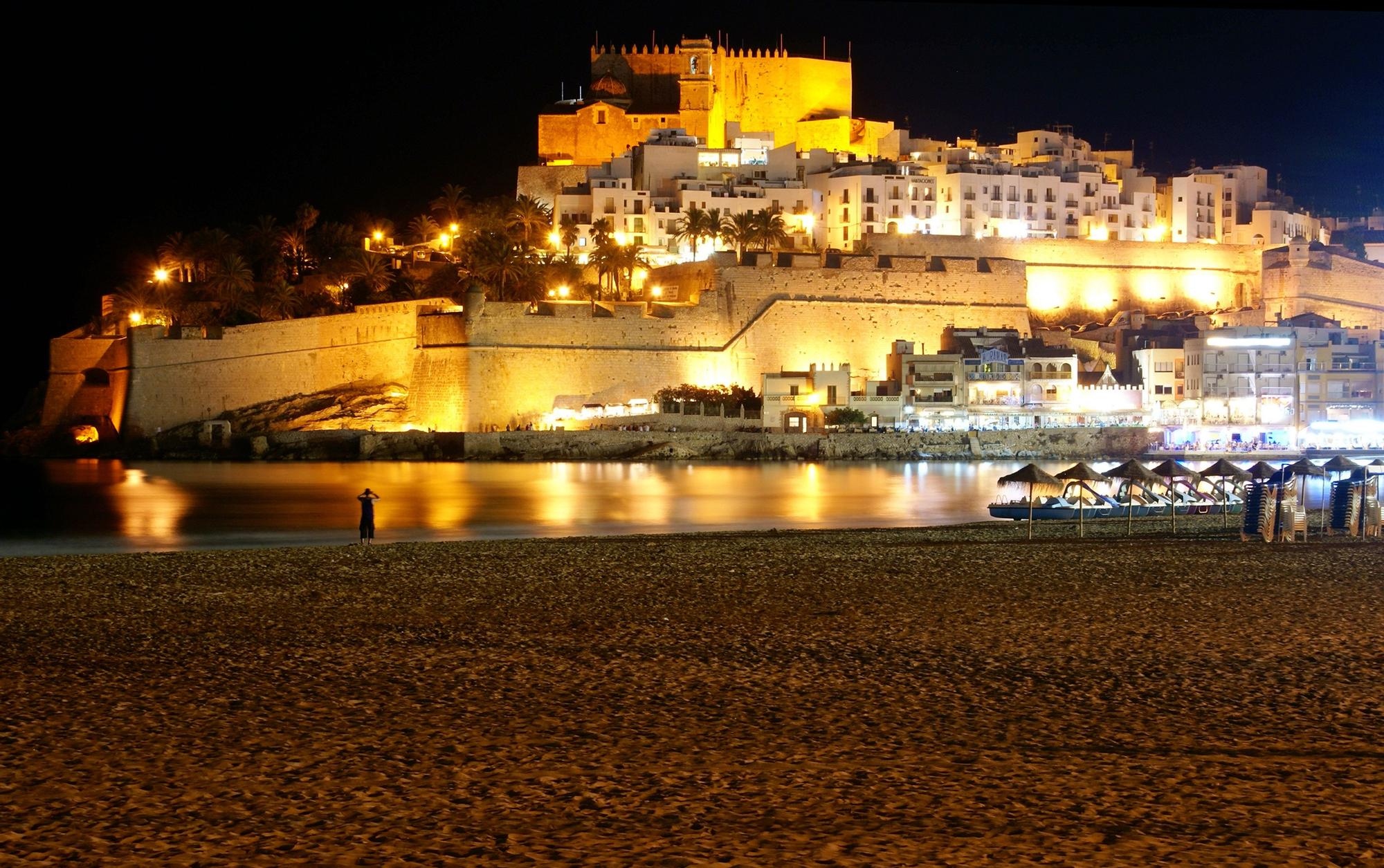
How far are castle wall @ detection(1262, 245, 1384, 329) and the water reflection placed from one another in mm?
11746

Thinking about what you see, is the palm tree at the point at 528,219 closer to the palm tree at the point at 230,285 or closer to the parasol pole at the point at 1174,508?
the palm tree at the point at 230,285

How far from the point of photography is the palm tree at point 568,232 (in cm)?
3666

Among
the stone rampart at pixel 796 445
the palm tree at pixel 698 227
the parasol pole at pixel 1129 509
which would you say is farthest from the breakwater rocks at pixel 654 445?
the parasol pole at pixel 1129 509

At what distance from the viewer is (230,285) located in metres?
34.7

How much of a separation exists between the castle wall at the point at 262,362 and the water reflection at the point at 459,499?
1595 millimetres

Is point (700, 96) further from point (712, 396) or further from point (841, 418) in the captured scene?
point (841, 418)

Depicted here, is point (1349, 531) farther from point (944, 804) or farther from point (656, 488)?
point (656, 488)

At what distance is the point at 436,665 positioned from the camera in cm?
624

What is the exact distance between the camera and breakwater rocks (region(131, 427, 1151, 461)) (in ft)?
105

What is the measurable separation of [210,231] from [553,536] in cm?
2365

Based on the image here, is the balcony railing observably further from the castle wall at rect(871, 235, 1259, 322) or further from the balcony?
the castle wall at rect(871, 235, 1259, 322)

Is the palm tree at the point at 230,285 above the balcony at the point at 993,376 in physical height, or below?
above

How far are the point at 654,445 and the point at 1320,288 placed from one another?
2012cm

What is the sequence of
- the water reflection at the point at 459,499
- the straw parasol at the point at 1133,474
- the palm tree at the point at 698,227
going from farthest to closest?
1. the palm tree at the point at 698,227
2. the water reflection at the point at 459,499
3. the straw parasol at the point at 1133,474
